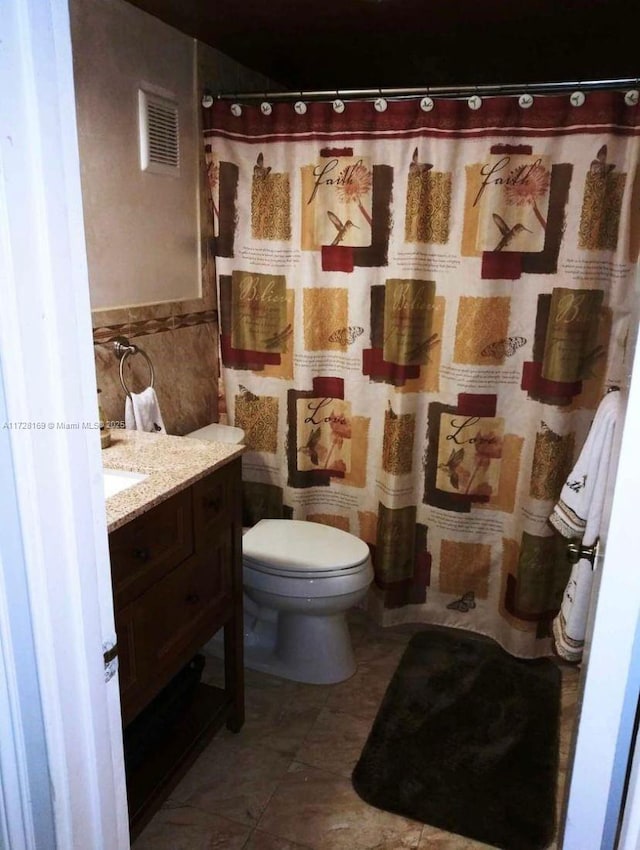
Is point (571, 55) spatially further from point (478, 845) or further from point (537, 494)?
point (478, 845)

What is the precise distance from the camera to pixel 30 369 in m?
0.74

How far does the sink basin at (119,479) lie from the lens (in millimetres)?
1548

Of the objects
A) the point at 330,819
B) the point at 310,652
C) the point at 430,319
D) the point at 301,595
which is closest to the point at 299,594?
the point at 301,595

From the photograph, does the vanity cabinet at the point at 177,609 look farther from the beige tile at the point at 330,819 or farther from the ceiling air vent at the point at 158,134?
the ceiling air vent at the point at 158,134

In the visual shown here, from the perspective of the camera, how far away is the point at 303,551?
7.06 ft

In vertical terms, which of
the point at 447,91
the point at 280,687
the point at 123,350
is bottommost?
the point at 280,687

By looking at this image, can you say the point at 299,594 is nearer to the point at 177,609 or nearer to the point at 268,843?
the point at 177,609

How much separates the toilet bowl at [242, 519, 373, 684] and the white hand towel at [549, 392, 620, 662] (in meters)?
0.70

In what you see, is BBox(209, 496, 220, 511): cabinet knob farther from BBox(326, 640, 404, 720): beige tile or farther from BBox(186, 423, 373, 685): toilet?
BBox(326, 640, 404, 720): beige tile

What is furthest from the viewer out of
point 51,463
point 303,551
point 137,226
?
point 303,551

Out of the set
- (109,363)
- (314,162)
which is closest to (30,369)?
(109,363)

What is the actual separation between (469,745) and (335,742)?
402 millimetres

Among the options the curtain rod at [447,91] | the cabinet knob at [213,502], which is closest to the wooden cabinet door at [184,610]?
the cabinet knob at [213,502]

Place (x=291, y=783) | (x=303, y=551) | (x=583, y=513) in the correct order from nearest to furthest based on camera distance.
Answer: (x=583, y=513) → (x=291, y=783) → (x=303, y=551)
